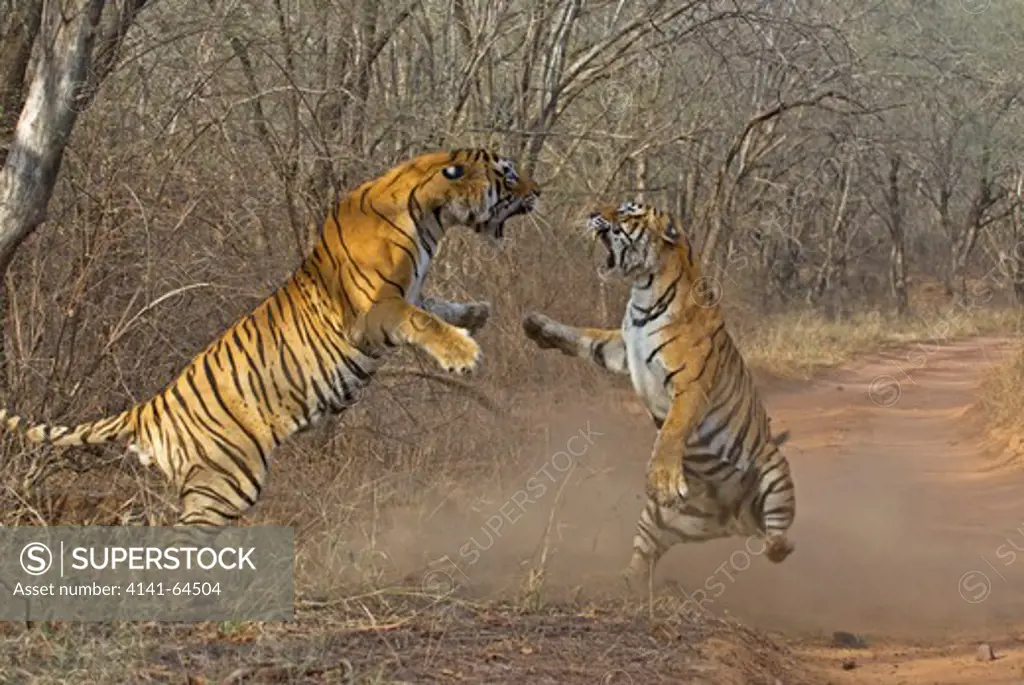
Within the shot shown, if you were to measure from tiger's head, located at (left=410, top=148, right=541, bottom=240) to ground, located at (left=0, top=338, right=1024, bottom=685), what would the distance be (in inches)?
59.9

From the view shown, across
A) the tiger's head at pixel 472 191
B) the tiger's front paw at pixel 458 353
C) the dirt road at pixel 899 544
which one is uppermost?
the tiger's head at pixel 472 191

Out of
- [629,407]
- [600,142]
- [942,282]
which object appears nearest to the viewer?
[629,407]

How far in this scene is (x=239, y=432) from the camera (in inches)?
266

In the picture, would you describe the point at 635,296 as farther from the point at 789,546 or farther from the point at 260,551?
the point at 260,551

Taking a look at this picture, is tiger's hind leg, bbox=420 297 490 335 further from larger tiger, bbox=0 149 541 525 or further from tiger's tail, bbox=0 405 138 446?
tiger's tail, bbox=0 405 138 446

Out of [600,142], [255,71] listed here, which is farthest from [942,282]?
[255,71]

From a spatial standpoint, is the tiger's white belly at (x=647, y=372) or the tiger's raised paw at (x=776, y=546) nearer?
the tiger's white belly at (x=647, y=372)

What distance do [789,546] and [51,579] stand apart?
373cm

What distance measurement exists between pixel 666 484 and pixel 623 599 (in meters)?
0.78

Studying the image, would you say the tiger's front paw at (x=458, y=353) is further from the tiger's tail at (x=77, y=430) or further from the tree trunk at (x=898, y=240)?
the tree trunk at (x=898, y=240)

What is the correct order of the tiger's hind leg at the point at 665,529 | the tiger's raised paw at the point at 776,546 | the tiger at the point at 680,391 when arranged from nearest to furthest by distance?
the tiger at the point at 680,391 → the tiger's raised paw at the point at 776,546 → the tiger's hind leg at the point at 665,529

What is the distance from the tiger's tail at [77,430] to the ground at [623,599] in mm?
1086

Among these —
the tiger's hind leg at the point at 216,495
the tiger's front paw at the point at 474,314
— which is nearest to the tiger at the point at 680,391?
the tiger's front paw at the point at 474,314

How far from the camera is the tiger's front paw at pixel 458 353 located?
240 inches
